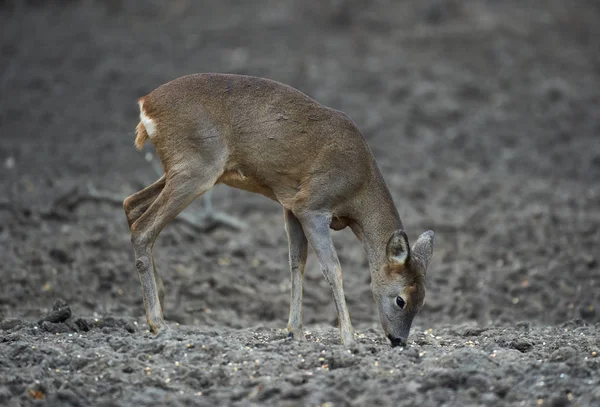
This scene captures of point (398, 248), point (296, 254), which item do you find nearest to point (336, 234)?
point (296, 254)

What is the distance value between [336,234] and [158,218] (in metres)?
6.28

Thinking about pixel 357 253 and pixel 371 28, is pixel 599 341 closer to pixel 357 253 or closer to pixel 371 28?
pixel 357 253

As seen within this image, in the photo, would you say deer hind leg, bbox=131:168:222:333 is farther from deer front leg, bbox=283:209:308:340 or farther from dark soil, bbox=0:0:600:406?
deer front leg, bbox=283:209:308:340

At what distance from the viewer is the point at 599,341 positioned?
811 centimetres

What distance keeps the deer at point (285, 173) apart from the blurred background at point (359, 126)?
2.46 meters

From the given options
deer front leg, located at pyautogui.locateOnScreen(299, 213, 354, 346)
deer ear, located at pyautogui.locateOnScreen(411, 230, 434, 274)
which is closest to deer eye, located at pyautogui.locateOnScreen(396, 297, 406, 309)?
deer ear, located at pyautogui.locateOnScreen(411, 230, 434, 274)

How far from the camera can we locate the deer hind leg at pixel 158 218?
8094 millimetres

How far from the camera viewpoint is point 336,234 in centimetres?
1416

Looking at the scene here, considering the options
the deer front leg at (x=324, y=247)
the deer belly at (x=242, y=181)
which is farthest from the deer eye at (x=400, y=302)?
the deer belly at (x=242, y=181)

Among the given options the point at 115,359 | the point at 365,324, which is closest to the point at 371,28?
Result: the point at 365,324

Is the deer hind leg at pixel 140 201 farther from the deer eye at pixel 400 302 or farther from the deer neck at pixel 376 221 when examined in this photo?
the deer eye at pixel 400 302

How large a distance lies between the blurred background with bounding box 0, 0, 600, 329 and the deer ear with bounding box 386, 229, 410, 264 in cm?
267

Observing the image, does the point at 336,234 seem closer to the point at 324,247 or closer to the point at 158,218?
the point at 324,247

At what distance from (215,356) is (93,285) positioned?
170 inches
